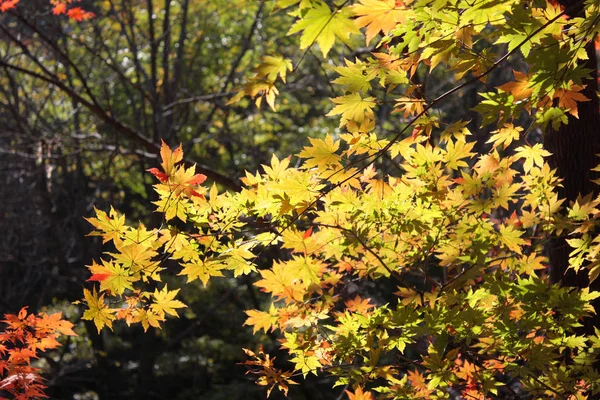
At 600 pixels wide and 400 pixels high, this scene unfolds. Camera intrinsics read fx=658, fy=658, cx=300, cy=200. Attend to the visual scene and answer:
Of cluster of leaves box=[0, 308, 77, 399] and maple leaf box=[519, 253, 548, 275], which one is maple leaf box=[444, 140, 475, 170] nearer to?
maple leaf box=[519, 253, 548, 275]

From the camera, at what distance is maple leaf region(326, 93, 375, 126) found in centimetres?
201

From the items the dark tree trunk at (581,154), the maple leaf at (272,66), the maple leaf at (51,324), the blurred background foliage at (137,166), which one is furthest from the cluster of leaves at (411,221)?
the blurred background foliage at (137,166)

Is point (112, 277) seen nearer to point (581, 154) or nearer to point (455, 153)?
point (455, 153)

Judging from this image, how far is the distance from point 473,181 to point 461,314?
22.4 inches

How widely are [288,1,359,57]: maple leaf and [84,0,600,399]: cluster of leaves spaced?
6.9 inches

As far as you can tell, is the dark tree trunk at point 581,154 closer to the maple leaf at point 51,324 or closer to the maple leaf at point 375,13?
the maple leaf at point 375,13

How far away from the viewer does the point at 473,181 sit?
8.46 ft

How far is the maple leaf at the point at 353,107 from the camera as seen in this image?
6.61 feet

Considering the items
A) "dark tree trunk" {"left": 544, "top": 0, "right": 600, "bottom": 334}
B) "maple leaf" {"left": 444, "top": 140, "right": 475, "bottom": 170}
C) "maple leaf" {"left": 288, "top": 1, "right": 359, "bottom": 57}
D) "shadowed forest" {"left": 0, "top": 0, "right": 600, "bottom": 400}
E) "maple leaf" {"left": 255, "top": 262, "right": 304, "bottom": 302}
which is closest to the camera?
"maple leaf" {"left": 288, "top": 1, "right": 359, "bottom": 57}

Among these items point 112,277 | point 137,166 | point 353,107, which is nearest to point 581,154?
point 353,107

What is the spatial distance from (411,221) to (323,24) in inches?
47.5

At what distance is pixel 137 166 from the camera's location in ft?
32.2

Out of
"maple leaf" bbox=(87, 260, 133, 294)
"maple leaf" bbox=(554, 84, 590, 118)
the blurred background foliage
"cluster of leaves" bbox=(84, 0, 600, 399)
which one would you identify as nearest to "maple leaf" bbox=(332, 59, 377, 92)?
"cluster of leaves" bbox=(84, 0, 600, 399)

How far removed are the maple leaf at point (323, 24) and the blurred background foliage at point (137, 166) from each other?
670cm
